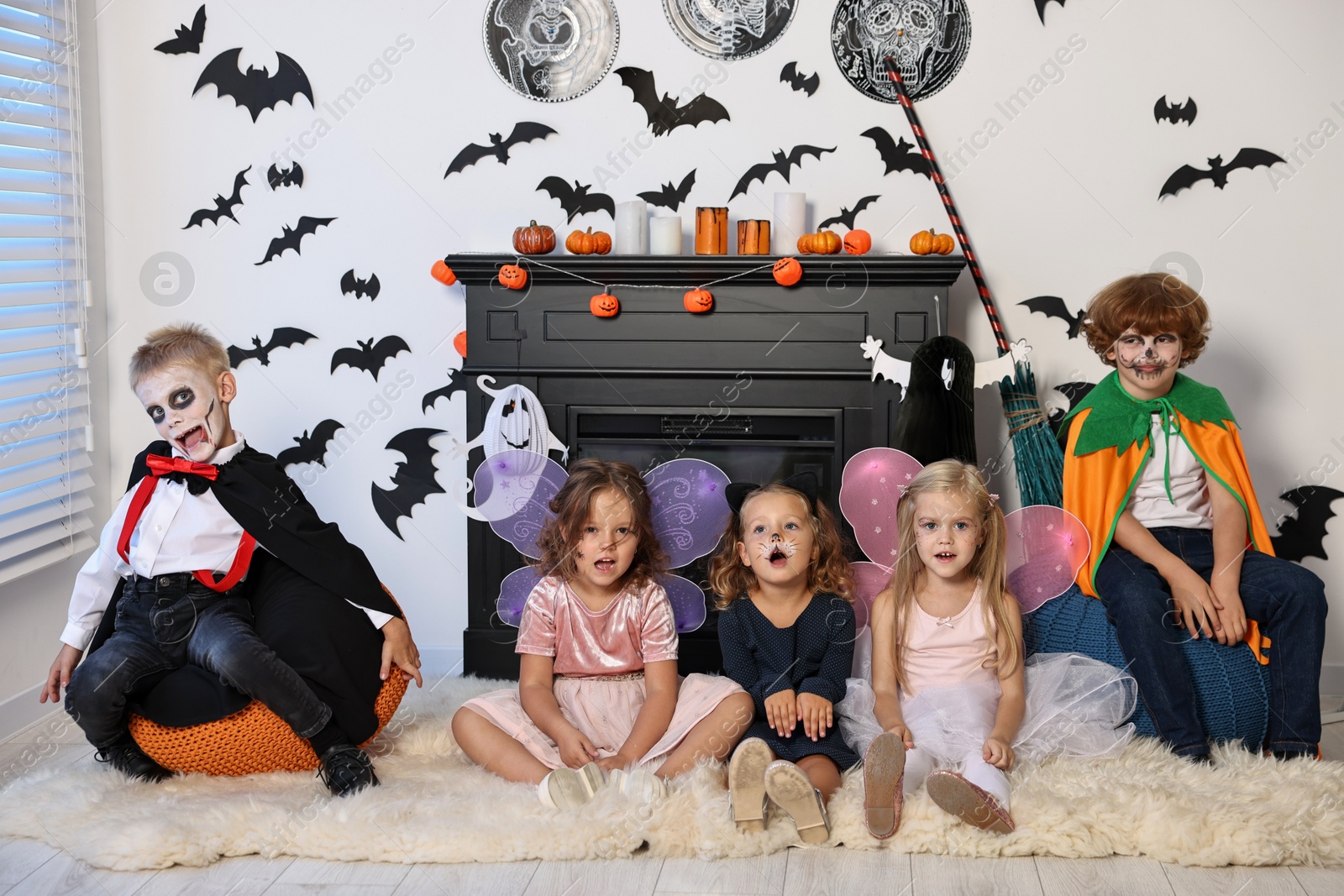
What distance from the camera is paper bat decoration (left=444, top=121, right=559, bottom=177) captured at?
295cm

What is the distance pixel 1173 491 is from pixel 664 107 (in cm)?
A: 161

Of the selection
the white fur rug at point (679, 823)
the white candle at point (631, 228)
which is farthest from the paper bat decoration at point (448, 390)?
the white fur rug at point (679, 823)

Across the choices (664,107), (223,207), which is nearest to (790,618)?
(664,107)

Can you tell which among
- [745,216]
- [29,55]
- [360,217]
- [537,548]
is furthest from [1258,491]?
[29,55]

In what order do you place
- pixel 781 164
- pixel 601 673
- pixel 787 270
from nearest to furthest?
pixel 601 673, pixel 787 270, pixel 781 164

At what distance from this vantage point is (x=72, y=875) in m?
1.82

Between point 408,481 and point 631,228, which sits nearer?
point 631,228

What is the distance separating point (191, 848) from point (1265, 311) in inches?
110

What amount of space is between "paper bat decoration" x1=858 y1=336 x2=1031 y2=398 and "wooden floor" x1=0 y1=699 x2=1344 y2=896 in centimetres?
123

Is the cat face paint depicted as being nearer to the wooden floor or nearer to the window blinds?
the window blinds

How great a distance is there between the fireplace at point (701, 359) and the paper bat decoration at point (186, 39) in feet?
3.37

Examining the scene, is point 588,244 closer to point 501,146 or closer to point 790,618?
point 501,146

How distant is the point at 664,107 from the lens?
115 inches

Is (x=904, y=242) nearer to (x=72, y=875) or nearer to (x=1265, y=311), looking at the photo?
(x=1265, y=311)
